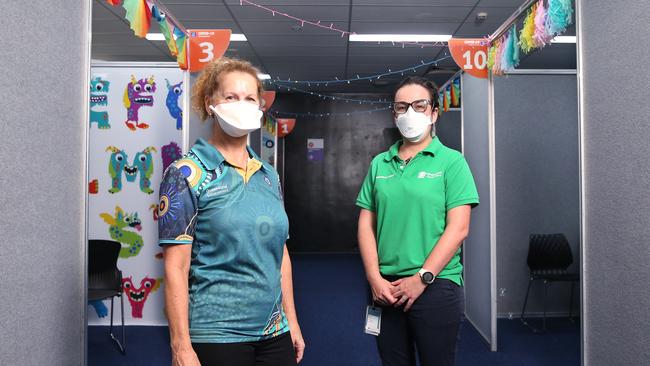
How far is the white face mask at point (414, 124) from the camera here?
176cm

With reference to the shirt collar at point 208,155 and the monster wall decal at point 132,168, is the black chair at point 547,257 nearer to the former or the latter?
the monster wall decal at point 132,168

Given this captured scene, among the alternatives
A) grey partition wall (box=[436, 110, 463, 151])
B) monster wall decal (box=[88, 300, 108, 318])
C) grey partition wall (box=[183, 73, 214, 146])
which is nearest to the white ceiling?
grey partition wall (box=[436, 110, 463, 151])

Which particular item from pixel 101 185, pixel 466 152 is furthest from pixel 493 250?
pixel 101 185

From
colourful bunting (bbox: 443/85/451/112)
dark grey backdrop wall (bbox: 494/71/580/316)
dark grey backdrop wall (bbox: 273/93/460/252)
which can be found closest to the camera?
dark grey backdrop wall (bbox: 494/71/580/316)

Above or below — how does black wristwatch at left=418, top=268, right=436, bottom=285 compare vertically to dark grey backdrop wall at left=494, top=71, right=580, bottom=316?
below

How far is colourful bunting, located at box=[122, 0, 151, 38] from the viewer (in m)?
2.47

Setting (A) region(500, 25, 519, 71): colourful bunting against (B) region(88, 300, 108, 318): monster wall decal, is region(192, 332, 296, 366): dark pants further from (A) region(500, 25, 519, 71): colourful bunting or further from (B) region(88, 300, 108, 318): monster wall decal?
(B) region(88, 300, 108, 318): monster wall decal

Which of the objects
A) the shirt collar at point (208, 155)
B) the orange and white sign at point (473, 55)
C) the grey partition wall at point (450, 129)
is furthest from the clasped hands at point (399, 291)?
the grey partition wall at point (450, 129)

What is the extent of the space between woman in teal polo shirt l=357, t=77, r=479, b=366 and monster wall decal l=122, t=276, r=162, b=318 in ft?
8.96

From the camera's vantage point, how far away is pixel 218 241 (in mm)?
1210

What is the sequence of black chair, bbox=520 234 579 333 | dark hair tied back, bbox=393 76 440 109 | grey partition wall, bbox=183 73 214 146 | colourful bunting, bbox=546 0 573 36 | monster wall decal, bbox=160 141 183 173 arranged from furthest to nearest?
black chair, bbox=520 234 579 333
monster wall decal, bbox=160 141 183 173
grey partition wall, bbox=183 73 214 146
colourful bunting, bbox=546 0 573 36
dark hair tied back, bbox=393 76 440 109

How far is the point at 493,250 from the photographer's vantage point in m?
3.56

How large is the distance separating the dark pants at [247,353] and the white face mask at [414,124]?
0.81 meters

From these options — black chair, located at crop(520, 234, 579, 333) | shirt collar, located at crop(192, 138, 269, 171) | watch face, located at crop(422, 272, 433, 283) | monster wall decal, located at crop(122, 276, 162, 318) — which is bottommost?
monster wall decal, located at crop(122, 276, 162, 318)
